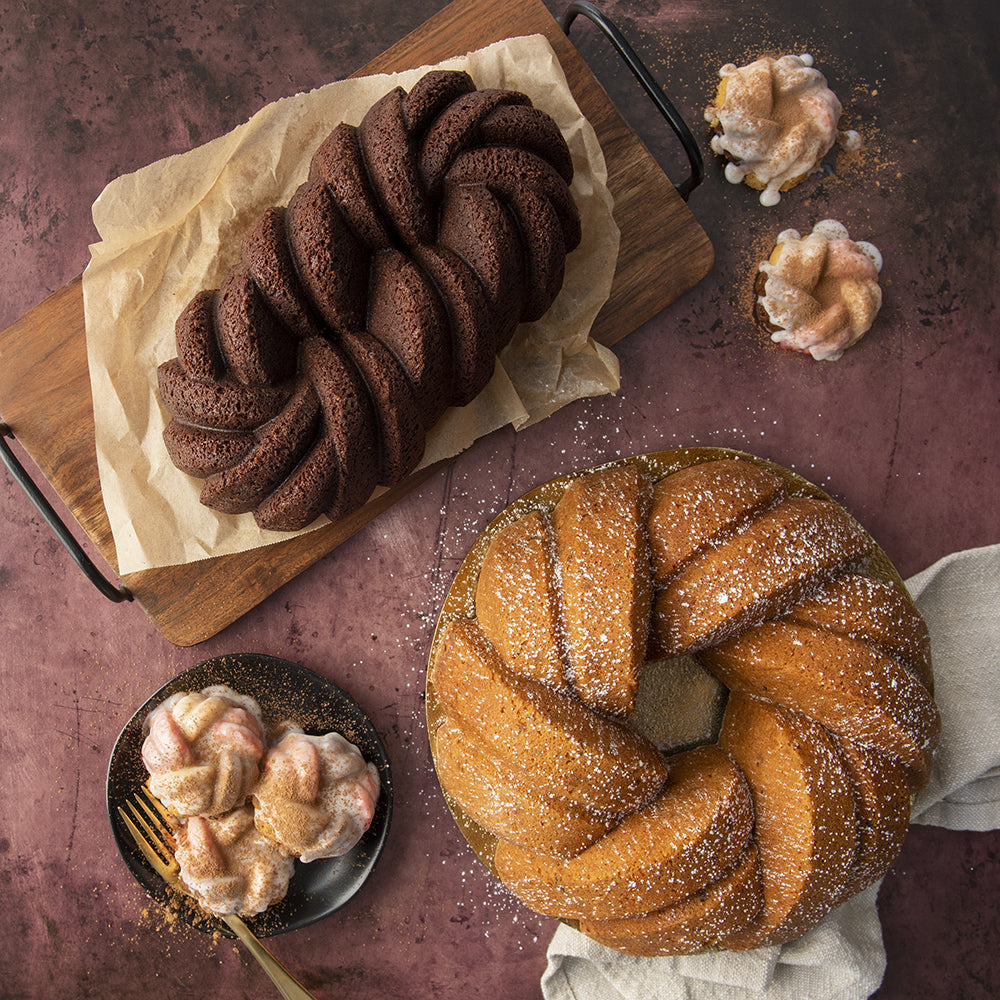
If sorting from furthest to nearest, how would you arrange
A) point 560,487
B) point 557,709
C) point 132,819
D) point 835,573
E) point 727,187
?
point 727,187, point 132,819, point 560,487, point 835,573, point 557,709

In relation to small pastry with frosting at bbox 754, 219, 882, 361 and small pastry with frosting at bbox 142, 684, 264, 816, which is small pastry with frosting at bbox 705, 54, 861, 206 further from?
small pastry with frosting at bbox 142, 684, 264, 816

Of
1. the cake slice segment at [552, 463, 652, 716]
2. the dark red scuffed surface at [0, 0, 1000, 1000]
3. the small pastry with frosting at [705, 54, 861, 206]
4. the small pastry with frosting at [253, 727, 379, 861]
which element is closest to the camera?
the cake slice segment at [552, 463, 652, 716]

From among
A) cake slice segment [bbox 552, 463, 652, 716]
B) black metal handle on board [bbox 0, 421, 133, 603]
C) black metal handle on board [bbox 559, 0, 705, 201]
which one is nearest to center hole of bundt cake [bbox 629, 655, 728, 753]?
cake slice segment [bbox 552, 463, 652, 716]

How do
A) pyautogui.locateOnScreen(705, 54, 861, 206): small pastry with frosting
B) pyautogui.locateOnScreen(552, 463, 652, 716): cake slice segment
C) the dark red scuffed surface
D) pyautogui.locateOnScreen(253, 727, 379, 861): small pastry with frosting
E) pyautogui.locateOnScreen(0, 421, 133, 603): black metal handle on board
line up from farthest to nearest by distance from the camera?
the dark red scuffed surface < pyautogui.locateOnScreen(705, 54, 861, 206): small pastry with frosting < pyautogui.locateOnScreen(253, 727, 379, 861): small pastry with frosting < pyautogui.locateOnScreen(0, 421, 133, 603): black metal handle on board < pyautogui.locateOnScreen(552, 463, 652, 716): cake slice segment

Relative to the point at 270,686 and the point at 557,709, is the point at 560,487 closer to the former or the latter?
the point at 557,709

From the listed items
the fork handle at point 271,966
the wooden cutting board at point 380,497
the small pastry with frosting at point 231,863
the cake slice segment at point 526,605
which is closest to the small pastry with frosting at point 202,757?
the small pastry with frosting at point 231,863

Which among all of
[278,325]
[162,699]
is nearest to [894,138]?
[278,325]
